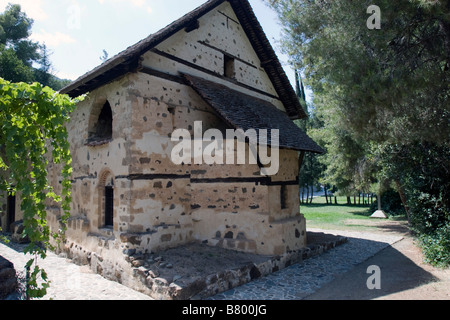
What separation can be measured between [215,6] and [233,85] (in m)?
2.62

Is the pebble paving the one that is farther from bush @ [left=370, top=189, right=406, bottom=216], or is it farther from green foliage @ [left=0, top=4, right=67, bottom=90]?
green foliage @ [left=0, top=4, right=67, bottom=90]

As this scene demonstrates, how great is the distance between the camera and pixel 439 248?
7.62 meters

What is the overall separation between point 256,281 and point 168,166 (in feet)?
11.9

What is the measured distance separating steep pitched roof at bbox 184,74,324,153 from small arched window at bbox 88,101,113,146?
3.01m

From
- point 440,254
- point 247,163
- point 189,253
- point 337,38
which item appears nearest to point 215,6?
point 337,38

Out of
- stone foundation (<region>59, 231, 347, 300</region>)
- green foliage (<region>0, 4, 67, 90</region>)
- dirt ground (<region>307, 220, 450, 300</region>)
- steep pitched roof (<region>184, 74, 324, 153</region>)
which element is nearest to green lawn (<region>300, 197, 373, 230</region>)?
dirt ground (<region>307, 220, 450, 300</region>)

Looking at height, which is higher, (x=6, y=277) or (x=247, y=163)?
(x=247, y=163)

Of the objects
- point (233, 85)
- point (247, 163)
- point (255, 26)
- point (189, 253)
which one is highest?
point (255, 26)

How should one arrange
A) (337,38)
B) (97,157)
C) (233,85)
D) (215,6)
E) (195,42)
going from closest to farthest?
(337,38) < (97,157) < (195,42) < (215,6) < (233,85)

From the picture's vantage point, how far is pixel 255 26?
10.8 m

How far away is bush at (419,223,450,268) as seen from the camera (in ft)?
24.2

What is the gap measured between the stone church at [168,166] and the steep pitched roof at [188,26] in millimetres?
48

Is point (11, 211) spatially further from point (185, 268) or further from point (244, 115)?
point (244, 115)

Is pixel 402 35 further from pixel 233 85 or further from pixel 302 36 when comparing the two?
pixel 233 85
